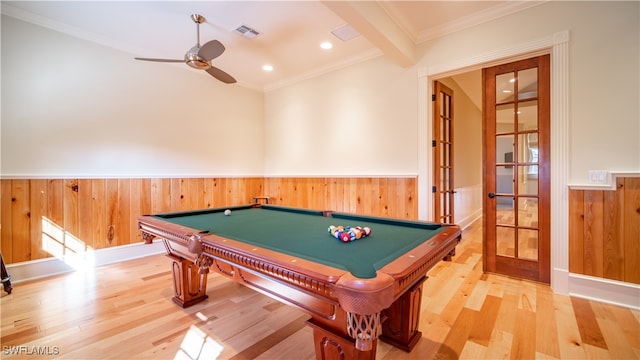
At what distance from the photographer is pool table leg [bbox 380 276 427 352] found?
1.51 meters

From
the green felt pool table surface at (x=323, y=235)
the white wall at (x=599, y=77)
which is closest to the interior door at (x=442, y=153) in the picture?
the white wall at (x=599, y=77)

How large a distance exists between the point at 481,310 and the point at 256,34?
3432mm

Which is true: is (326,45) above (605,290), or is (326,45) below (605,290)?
above

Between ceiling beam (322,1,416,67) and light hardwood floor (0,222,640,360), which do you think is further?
A: ceiling beam (322,1,416,67)

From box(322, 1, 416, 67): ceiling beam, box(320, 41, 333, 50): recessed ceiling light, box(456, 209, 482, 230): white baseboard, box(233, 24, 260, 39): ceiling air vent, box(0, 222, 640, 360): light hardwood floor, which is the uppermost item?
box(320, 41, 333, 50): recessed ceiling light

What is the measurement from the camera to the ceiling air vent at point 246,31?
2749 millimetres

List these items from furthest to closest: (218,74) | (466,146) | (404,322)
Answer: (466,146) < (218,74) < (404,322)

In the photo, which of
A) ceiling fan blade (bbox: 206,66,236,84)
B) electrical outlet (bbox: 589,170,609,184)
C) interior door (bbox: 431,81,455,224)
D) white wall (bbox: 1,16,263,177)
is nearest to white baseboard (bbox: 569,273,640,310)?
electrical outlet (bbox: 589,170,609,184)

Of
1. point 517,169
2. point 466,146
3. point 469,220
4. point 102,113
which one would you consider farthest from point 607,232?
point 102,113

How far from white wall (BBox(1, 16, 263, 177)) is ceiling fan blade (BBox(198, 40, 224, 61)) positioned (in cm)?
157

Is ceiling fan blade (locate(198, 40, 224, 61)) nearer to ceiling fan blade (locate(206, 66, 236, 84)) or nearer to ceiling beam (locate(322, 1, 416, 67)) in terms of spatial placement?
ceiling fan blade (locate(206, 66, 236, 84))

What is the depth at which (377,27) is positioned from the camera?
7.50ft

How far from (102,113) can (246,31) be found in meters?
2.01

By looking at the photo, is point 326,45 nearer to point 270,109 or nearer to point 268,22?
point 268,22
